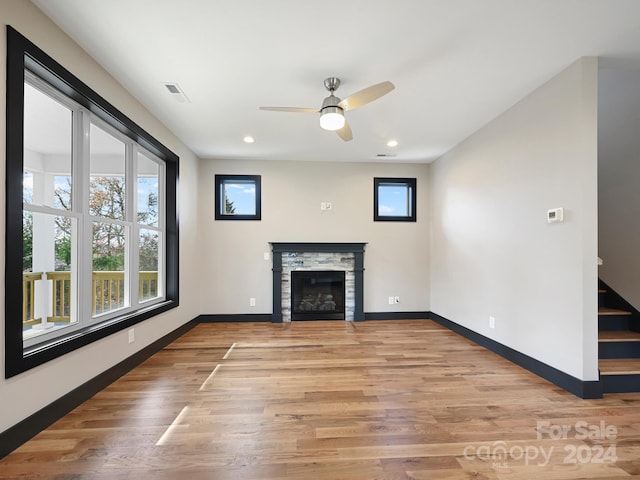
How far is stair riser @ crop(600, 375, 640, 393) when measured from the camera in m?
2.36

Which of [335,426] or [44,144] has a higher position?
[44,144]

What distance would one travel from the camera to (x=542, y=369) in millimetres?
2645

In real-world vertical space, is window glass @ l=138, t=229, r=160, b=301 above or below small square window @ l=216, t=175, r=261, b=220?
below

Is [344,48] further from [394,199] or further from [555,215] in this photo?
[394,199]

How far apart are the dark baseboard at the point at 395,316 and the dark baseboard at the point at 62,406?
10.5ft

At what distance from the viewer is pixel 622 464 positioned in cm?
160

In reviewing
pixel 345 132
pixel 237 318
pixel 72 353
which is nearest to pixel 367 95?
pixel 345 132

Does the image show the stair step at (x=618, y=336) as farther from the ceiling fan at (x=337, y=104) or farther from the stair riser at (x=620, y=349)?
the ceiling fan at (x=337, y=104)

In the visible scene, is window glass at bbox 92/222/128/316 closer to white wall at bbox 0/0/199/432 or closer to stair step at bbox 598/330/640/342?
white wall at bbox 0/0/199/432

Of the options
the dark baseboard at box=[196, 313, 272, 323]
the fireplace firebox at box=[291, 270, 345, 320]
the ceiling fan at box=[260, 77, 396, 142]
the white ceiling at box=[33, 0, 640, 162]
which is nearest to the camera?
the white ceiling at box=[33, 0, 640, 162]

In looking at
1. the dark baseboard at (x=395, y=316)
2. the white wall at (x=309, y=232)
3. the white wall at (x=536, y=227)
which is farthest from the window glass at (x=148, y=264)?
the white wall at (x=536, y=227)

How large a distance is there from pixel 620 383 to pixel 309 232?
384cm

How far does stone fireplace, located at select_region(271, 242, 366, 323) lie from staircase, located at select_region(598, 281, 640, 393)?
291 centimetres

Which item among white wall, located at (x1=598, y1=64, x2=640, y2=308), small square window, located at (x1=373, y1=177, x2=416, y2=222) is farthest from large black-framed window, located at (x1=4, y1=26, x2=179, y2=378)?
white wall, located at (x1=598, y1=64, x2=640, y2=308)
